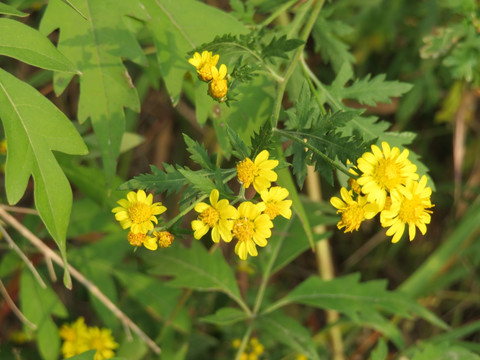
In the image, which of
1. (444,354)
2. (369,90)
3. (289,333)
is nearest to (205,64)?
(369,90)

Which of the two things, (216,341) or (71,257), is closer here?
(71,257)

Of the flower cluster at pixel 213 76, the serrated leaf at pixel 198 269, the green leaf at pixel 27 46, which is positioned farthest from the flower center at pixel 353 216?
the serrated leaf at pixel 198 269

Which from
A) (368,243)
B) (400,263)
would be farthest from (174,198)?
(400,263)

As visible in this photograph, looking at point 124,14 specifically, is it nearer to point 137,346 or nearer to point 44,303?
point 44,303

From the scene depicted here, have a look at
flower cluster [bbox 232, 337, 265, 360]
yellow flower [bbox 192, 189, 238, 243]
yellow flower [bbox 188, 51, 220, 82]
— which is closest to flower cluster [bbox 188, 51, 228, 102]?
yellow flower [bbox 188, 51, 220, 82]

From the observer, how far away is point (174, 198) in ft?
11.6

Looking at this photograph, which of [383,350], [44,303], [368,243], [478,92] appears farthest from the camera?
[368,243]

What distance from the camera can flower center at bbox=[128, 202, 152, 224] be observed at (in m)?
1.45

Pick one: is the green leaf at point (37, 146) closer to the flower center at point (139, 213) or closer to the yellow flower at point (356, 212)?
the flower center at point (139, 213)

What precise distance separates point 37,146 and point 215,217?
0.55m

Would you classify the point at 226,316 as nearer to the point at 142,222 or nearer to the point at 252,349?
the point at 252,349

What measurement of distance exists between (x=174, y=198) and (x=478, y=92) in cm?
197

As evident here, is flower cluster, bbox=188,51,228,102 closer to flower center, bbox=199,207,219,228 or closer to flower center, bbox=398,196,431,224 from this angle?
flower center, bbox=199,207,219,228

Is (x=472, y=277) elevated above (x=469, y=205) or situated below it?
below
